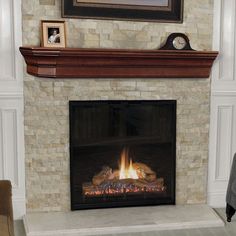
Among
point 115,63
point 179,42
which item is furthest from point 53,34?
point 179,42

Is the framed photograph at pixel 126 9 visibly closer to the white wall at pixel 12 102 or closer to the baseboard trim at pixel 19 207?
the white wall at pixel 12 102

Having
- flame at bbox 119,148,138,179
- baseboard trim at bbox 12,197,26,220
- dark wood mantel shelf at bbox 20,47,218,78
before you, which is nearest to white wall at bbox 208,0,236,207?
dark wood mantel shelf at bbox 20,47,218,78

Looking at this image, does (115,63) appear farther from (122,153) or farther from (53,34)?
(122,153)

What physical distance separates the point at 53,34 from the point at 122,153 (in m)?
1.08

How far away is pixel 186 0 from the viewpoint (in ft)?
12.1

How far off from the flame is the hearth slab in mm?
265

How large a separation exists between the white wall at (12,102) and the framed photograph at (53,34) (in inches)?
7.5

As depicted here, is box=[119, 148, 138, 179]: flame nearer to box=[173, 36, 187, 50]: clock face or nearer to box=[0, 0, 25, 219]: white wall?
box=[0, 0, 25, 219]: white wall

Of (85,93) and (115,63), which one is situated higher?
(115,63)

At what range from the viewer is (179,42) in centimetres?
367

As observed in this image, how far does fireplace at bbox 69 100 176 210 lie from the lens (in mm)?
Answer: 3703

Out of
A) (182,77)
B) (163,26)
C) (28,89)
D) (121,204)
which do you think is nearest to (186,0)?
(163,26)

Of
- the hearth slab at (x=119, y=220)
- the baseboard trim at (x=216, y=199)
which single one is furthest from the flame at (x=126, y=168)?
the baseboard trim at (x=216, y=199)

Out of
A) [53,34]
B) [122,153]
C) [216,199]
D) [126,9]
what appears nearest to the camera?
[53,34]
